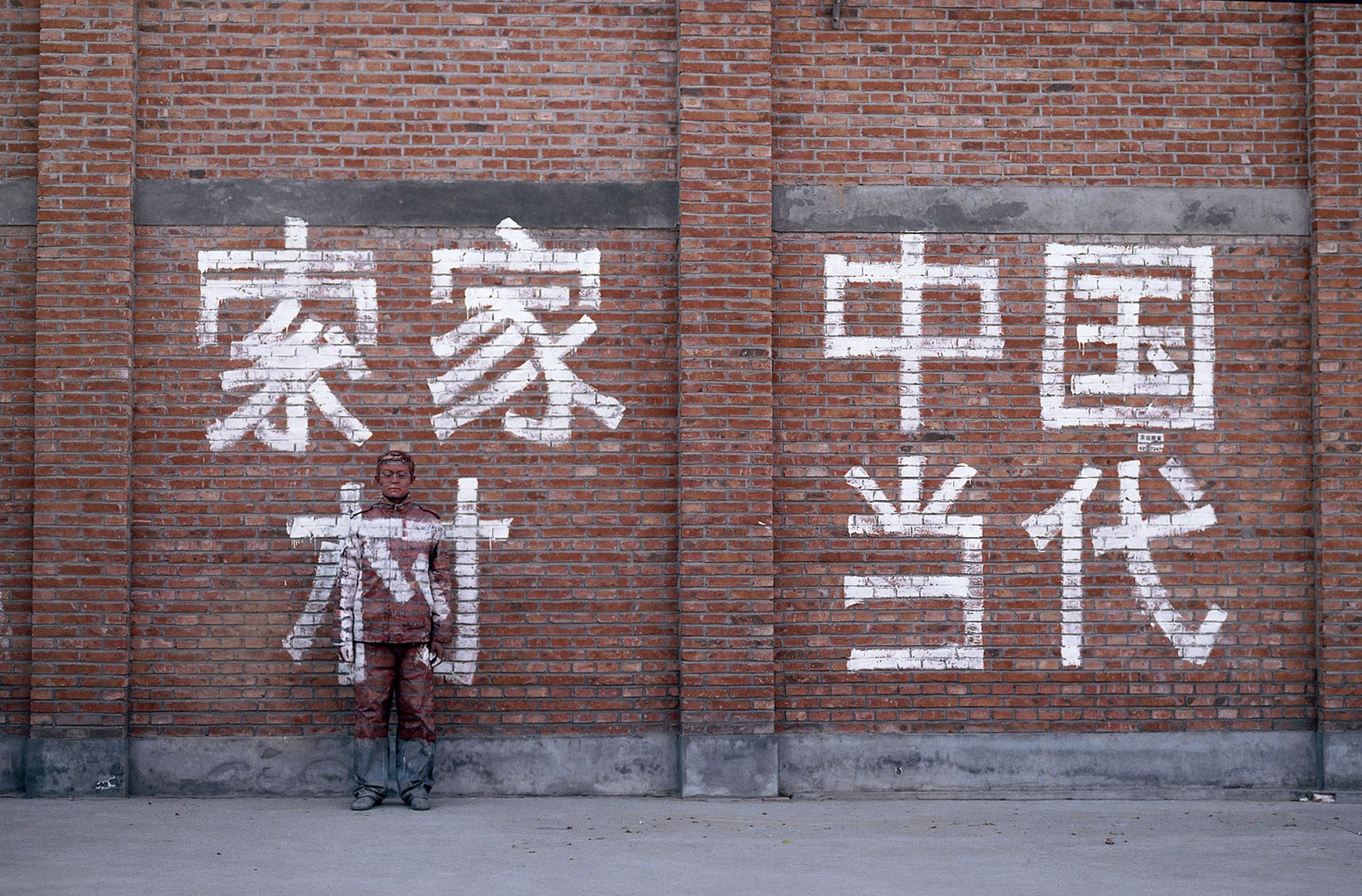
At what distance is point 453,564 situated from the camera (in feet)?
26.7

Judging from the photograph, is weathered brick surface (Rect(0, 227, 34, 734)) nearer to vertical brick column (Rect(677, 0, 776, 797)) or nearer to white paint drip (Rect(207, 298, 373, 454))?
white paint drip (Rect(207, 298, 373, 454))

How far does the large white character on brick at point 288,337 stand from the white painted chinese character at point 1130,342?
14.2 ft

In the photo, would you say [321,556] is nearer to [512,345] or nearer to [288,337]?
[288,337]

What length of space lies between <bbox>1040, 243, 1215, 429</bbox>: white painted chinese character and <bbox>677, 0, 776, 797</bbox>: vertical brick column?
6.18ft

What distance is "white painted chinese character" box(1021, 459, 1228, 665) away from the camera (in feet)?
27.2

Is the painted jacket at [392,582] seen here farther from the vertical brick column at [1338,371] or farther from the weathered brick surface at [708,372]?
the vertical brick column at [1338,371]

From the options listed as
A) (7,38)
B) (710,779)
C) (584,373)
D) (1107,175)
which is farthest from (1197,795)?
(7,38)

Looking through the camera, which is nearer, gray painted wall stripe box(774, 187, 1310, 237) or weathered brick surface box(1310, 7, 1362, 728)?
weathered brick surface box(1310, 7, 1362, 728)

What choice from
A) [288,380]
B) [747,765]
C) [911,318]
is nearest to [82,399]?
[288,380]

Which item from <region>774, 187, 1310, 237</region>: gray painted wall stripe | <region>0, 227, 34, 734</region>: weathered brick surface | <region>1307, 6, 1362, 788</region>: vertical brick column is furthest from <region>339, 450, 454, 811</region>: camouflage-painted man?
<region>1307, 6, 1362, 788</region>: vertical brick column

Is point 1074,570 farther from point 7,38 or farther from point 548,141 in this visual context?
point 7,38

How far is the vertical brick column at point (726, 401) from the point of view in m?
7.99

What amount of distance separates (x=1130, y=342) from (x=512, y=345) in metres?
3.94

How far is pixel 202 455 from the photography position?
319 inches
